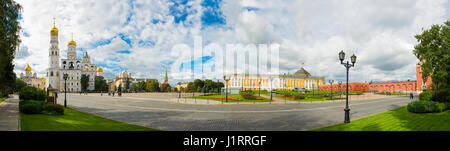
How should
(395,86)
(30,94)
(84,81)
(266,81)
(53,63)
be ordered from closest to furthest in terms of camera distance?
(30,94)
(53,63)
(84,81)
(395,86)
(266,81)

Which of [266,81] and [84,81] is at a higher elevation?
[84,81]

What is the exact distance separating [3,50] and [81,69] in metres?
92.7

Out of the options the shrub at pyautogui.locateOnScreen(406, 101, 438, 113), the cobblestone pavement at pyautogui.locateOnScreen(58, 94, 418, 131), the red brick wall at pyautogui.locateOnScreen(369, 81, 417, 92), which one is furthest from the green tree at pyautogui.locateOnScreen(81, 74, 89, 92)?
the red brick wall at pyautogui.locateOnScreen(369, 81, 417, 92)

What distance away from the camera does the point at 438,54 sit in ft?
50.3

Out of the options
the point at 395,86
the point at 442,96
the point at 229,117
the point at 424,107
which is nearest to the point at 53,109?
the point at 229,117

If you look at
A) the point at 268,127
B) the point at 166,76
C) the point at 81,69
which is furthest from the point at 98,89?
the point at 268,127

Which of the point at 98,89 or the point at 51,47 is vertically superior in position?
the point at 51,47

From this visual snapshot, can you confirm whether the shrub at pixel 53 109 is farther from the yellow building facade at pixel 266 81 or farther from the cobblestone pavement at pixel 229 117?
Answer: the yellow building facade at pixel 266 81

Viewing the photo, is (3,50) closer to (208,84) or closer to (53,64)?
(208,84)

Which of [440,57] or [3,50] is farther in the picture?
[440,57]

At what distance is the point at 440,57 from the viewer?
15.5m

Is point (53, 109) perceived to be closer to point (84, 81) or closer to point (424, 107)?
point (424, 107)

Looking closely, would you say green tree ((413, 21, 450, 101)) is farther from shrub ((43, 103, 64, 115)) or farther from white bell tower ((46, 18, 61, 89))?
white bell tower ((46, 18, 61, 89))

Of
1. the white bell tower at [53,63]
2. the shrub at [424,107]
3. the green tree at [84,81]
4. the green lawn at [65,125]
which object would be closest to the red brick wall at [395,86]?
the shrub at [424,107]
